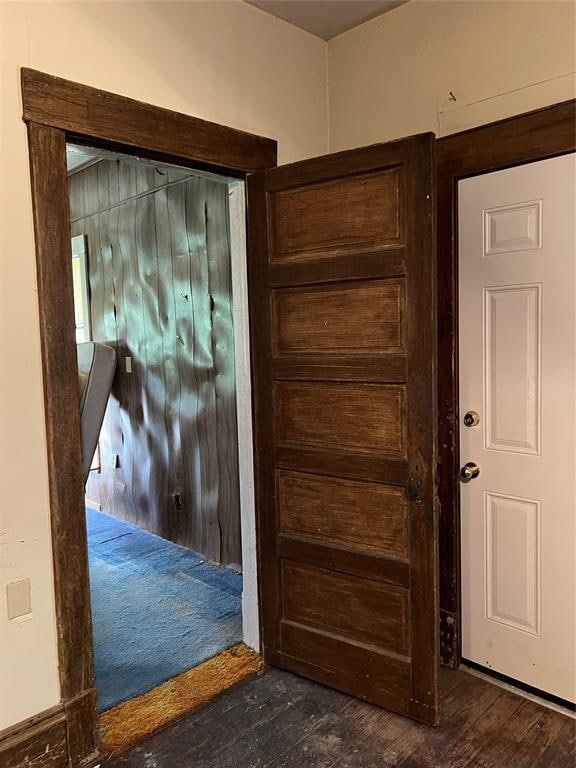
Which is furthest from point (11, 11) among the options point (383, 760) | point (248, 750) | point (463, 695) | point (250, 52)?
point (463, 695)

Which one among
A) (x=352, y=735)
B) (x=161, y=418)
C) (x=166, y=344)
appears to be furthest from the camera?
(x=161, y=418)

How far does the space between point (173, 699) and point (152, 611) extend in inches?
30.9

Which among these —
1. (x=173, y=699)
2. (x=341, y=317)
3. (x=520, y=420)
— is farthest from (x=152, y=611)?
(x=520, y=420)

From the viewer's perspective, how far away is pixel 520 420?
7.09 feet

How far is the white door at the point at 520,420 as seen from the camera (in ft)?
6.66

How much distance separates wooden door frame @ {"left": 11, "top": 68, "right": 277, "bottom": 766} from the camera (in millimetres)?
1780

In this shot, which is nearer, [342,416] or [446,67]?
[342,416]

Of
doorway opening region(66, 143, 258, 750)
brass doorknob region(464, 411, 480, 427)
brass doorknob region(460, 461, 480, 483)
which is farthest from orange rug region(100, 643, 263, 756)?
brass doorknob region(464, 411, 480, 427)

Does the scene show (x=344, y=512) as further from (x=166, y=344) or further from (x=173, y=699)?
(x=166, y=344)

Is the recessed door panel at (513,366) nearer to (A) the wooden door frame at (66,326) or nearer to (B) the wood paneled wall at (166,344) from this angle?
(A) the wooden door frame at (66,326)

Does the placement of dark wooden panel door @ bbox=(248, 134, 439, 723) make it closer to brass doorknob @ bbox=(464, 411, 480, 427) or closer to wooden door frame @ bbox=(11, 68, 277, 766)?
brass doorknob @ bbox=(464, 411, 480, 427)

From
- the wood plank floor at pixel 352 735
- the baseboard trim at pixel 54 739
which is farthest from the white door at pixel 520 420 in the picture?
the baseboard trim at pixel 54 739

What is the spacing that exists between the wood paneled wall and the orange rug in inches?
36.8

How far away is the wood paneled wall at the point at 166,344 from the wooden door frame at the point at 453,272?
1.35 meters
